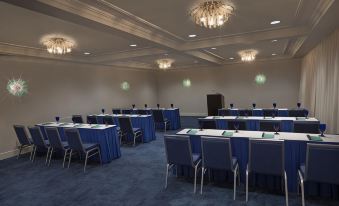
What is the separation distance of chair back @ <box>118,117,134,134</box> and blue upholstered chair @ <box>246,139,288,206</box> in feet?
14.2

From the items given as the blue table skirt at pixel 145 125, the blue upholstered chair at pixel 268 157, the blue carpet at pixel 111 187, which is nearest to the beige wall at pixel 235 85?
the blue table skirt at pixel 145 125

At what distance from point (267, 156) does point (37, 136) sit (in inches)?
210

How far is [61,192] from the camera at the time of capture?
394cm

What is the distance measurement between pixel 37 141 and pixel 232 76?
1000cm

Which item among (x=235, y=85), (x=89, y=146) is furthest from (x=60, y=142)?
(x=235, y=85)

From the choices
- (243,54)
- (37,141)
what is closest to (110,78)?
(37,141)

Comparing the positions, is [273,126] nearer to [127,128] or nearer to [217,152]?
[217,152]

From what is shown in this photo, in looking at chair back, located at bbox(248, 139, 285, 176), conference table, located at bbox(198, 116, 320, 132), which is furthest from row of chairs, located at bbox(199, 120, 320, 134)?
chair back, located at bbox(248, 139, 285, 176)

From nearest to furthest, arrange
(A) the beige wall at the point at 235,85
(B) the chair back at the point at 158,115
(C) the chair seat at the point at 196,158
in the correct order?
(C) the chair seat at the point at 196,158
(B) the chair back at the point at 158,115
(A) the beige wall at the point at 235,85

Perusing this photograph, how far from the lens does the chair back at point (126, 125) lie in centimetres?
673

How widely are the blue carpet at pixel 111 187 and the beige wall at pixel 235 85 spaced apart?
8.04 meters

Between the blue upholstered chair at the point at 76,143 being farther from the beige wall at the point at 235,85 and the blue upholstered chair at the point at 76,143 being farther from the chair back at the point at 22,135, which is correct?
the beige wall at the point at 235,85

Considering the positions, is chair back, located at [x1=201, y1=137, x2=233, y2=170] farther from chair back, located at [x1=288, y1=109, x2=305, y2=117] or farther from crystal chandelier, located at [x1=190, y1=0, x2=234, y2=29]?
chair back, located at [x1=288, y1=109, x2=305, y2=117]

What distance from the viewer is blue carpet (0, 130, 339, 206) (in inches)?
133
